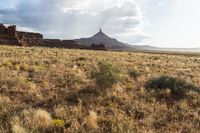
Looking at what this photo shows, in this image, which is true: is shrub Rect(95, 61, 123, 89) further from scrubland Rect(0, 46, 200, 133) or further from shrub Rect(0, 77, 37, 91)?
shrub Rect(0, 77, 37, 91)

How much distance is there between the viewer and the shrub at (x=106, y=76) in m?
13.5

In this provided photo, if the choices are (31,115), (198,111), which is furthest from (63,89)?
(198,111)

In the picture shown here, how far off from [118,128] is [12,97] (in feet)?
16.4

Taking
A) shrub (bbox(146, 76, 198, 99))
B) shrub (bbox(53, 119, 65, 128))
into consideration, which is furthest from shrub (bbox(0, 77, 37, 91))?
shrub (bbox(146, 76, 198, 99))

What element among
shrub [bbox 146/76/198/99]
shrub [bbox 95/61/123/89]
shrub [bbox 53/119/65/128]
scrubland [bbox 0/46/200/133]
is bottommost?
shrub [bbox 53/119/65/128]

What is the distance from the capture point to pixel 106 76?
14.0m

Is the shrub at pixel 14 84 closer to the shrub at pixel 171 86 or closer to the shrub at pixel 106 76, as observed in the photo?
the shrub at pixel 106 76

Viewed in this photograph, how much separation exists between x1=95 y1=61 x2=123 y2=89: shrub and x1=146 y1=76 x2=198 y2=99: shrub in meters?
1.55

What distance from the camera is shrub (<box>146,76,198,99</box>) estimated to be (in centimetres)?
1333

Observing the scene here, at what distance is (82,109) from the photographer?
10242mm

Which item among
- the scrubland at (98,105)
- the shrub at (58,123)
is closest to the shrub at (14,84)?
the scrubland at (98,105)

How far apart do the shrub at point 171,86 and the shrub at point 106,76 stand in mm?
1547

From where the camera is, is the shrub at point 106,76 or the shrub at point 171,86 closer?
the shrub at point 171,86

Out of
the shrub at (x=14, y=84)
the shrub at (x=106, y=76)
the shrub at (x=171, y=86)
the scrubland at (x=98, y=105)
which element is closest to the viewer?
the scrubland at (x=98, y=105)
